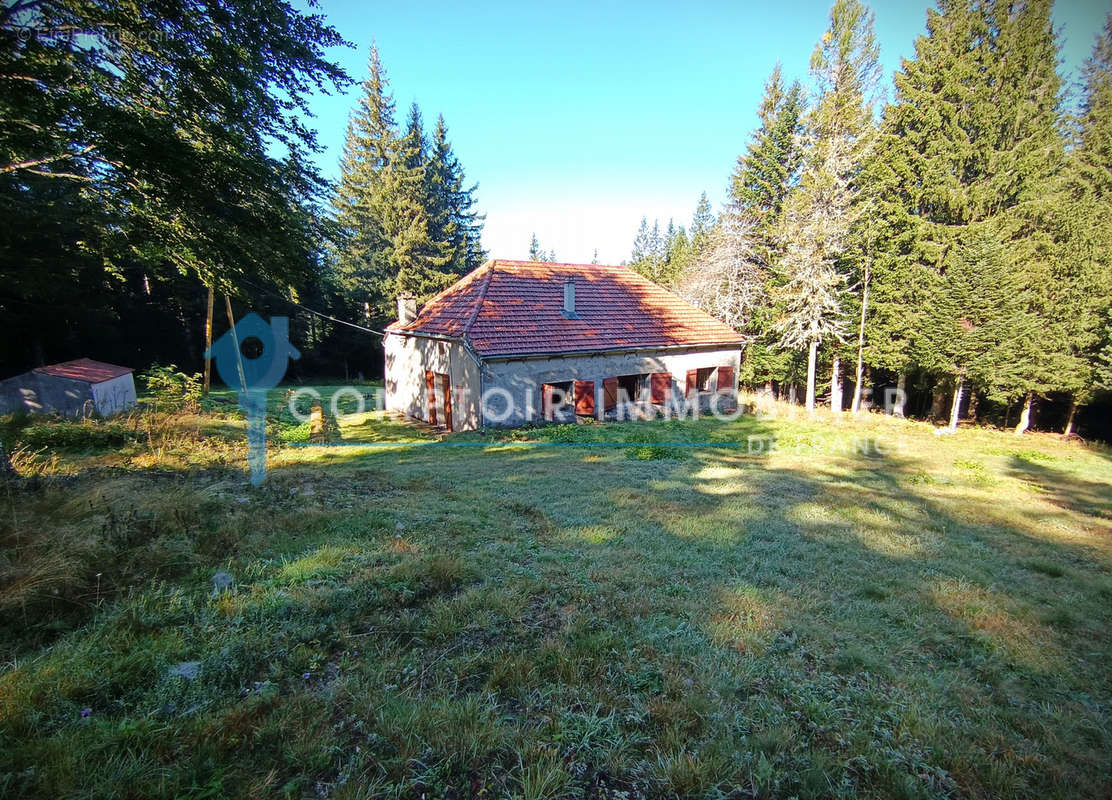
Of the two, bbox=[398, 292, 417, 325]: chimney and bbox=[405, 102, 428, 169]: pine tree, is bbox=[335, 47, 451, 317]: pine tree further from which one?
bbox=[398, 292, 417, 325]: chimney

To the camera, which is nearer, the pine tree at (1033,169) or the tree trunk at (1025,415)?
the pine tree at (1033,169)

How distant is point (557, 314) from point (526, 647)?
1434 cm

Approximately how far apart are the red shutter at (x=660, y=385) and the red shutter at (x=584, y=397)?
2.76m

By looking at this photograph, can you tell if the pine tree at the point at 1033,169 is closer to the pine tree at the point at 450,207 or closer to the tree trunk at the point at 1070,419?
the tree trunk at the point at 1070,419

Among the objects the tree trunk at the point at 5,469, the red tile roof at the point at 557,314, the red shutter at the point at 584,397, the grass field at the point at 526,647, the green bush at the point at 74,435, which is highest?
the red tile roof at the point at 557,314

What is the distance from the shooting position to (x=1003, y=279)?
54.9 ft

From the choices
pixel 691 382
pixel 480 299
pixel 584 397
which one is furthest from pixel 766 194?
pixel 480 299

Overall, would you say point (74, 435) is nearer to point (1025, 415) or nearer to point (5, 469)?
point (5, 469)

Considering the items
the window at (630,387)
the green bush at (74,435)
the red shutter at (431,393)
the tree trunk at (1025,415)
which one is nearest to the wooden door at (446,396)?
the red shutter at (431,393)

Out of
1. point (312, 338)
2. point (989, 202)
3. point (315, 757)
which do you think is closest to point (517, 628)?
point (315, 757)

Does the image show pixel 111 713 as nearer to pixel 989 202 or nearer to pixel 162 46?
pixel 162 46

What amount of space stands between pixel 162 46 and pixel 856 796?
11.0m

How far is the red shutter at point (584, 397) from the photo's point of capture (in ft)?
52.4

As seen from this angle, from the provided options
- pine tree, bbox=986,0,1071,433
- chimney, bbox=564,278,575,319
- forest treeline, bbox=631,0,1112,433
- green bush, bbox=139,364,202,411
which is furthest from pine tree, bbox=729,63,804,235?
green bush, bbox=139,364,202,411
